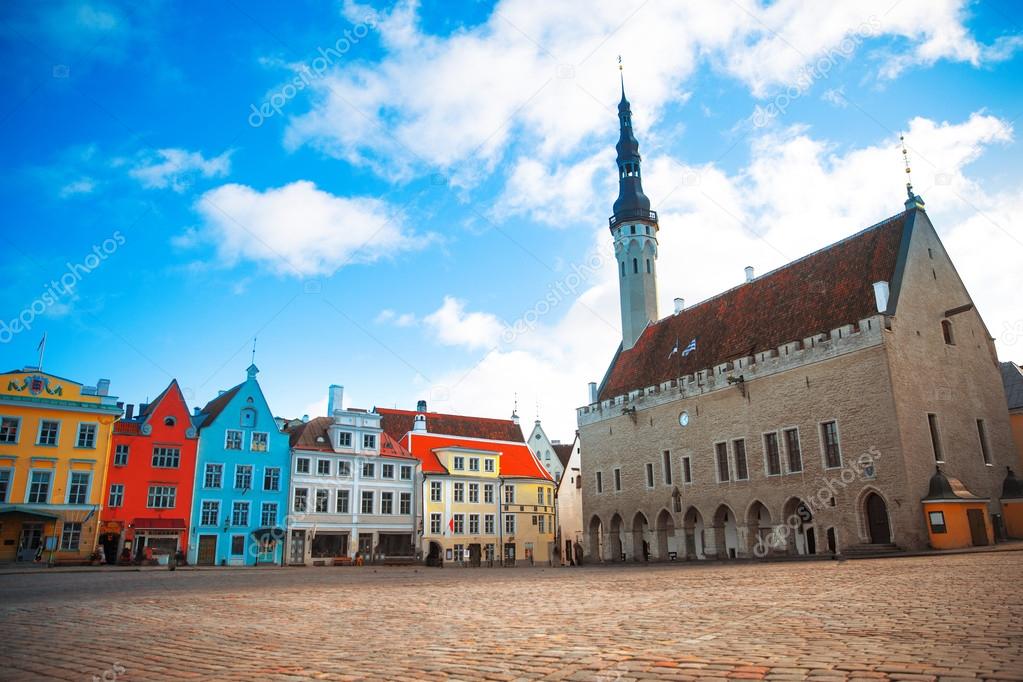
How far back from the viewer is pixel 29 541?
A: 33.4 metres

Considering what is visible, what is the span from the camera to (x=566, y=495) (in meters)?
57.1

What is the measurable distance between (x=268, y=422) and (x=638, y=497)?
2239 centimetres

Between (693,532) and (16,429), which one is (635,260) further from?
(16,429)

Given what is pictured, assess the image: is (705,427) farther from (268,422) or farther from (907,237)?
(268,422)

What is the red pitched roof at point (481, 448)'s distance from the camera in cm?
4822

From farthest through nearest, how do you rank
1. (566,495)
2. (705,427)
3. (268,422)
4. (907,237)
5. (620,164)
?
(566,495)
(620,164)
(268,422)
(705,427)
(907,237)

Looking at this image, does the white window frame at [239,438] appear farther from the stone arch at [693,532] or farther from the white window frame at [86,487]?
the stone arch at [693,532]

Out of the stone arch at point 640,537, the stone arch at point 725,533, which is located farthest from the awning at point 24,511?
the stone arch at point 725,533

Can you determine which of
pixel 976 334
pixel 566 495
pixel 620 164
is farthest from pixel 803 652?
pixel 566 495

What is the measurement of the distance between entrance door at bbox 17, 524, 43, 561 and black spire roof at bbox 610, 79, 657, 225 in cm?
3809

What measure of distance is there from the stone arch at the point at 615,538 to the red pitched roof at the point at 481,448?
37.3 ft

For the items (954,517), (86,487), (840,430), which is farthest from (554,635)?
(86,487)

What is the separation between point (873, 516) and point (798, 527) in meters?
3.77

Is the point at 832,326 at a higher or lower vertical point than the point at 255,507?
higher
